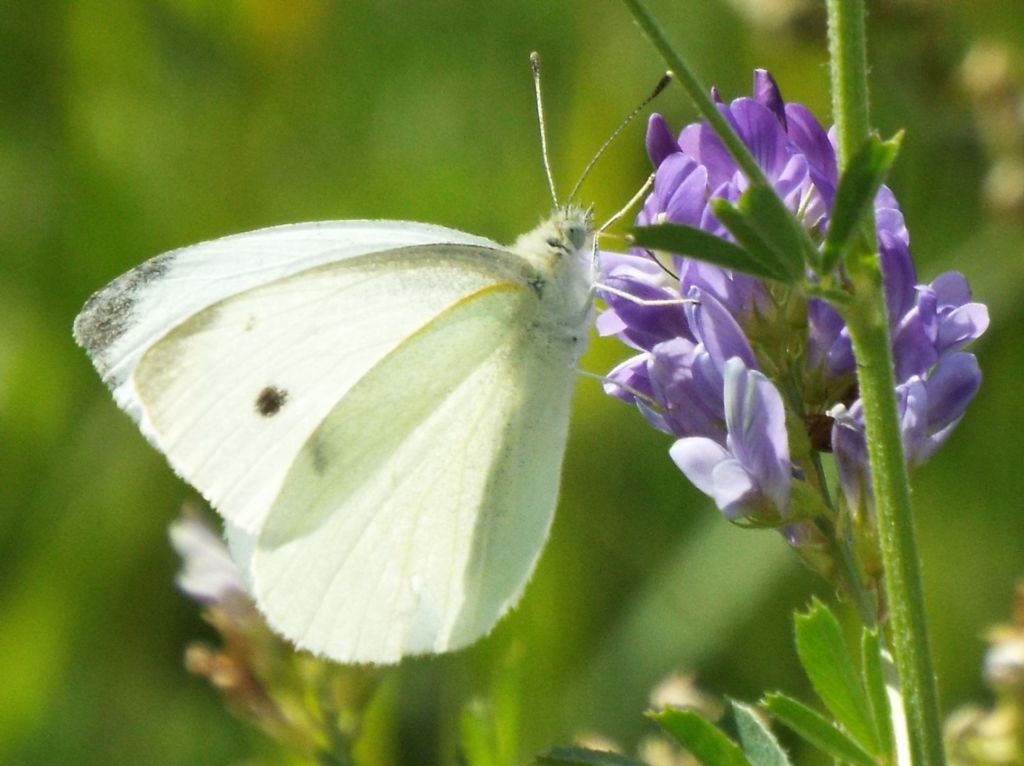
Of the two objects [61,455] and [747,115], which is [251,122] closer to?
[61,455]

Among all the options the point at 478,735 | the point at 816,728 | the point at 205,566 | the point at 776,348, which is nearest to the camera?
the point at 816,728

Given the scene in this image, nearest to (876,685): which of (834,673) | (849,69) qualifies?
(834,673)

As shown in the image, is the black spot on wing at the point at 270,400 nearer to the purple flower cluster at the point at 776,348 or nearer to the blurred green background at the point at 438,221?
the purple flower cluster at the point at 776,348

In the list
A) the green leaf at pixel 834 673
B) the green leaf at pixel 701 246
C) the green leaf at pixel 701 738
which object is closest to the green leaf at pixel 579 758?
the green leaf at pixel 701 738

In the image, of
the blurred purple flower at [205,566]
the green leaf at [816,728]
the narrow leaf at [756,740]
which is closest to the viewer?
the green leaf at [816,728]

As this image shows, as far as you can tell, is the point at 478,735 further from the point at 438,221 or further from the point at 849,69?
the point at 438,221

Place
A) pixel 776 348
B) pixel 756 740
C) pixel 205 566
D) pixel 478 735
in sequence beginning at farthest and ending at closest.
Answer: pixel 205 566 < pixel 478 735 < pixel 776 348 < pixel 756 740

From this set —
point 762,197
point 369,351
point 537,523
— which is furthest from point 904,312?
point 369,351
